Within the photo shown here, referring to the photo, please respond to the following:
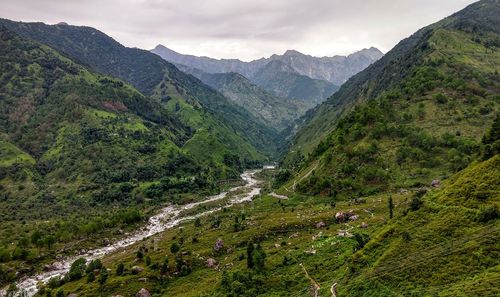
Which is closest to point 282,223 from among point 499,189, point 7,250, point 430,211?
point 430,211

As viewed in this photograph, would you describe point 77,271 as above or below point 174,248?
above

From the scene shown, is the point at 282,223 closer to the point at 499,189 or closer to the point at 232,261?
the point at 232,261

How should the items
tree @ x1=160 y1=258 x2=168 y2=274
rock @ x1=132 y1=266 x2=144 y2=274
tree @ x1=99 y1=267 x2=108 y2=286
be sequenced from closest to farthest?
Result: tree @ x1=99 y1=267 x2=108 y2=286 → rock @ x1=132 y1=266 x2=144 y2=274 → tree @ x1=160 y1=258 x2=168 y2=274

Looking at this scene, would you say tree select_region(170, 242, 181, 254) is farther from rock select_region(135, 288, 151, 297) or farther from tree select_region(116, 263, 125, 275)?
rock select_region(135, 288, 151, 297)

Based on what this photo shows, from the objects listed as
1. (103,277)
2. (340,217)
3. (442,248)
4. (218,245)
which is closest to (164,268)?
(103,277)

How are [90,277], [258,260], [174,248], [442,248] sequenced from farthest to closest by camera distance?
[174,248]
[90,277]
[258,260]
[442,248]

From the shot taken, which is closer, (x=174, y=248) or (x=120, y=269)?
(x=120, y=269)

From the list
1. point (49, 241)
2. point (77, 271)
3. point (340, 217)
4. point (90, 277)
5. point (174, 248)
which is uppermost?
point (49, 241)

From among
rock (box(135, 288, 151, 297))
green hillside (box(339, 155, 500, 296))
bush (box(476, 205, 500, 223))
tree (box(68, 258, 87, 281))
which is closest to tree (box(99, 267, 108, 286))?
tree (box(68, 258, 87, 281))

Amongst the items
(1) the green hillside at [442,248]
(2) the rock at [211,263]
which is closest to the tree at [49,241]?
(2) the rock at [211,263]

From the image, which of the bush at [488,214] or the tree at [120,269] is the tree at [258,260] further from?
the bush at [488,214]

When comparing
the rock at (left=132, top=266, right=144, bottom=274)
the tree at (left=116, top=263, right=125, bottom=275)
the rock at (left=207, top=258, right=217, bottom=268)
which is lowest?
the rock at (left=207, top=258, right=217, bottom=268)

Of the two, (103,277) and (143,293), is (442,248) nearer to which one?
(143,293)

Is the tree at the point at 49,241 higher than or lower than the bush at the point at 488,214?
lower
